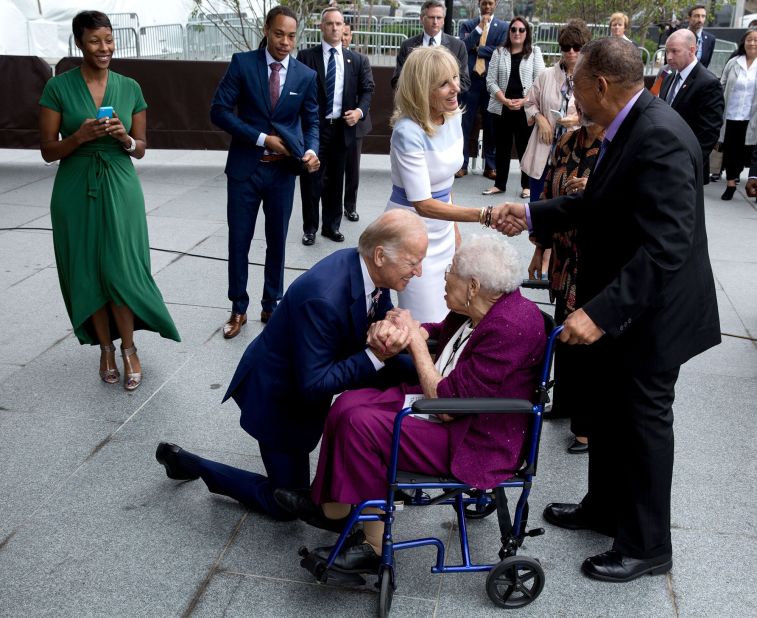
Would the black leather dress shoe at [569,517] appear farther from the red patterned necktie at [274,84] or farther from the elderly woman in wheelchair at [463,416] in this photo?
the red patterned necktie at [274,84]

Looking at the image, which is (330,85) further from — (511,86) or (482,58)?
(482,58)

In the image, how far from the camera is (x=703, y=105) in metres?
7.83

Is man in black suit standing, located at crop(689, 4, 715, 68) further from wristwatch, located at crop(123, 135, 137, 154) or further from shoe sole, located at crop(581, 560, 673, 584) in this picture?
shoe sole, located at crop(581, 560, 673, 584)

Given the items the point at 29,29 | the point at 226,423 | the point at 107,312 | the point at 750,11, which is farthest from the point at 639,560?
the point at 750,11

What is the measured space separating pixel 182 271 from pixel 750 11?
28.6 m

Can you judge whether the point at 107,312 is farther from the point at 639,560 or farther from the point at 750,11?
the point at 750,11

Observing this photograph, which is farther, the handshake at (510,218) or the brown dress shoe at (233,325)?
the brown dress shoe at (233,325)

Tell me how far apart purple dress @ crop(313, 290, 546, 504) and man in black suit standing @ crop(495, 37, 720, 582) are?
7.4 inches

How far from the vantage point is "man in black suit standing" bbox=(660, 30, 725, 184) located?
25.4 feet

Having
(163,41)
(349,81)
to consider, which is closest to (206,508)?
(349,81)

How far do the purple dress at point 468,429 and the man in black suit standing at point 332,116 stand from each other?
4.93m

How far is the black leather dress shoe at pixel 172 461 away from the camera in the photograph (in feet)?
12.9

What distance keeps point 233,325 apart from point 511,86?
5528 millimetres

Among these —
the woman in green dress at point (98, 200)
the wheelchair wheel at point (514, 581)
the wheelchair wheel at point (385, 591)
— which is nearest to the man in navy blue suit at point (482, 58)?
the woman in green dress at point (98, 200)
